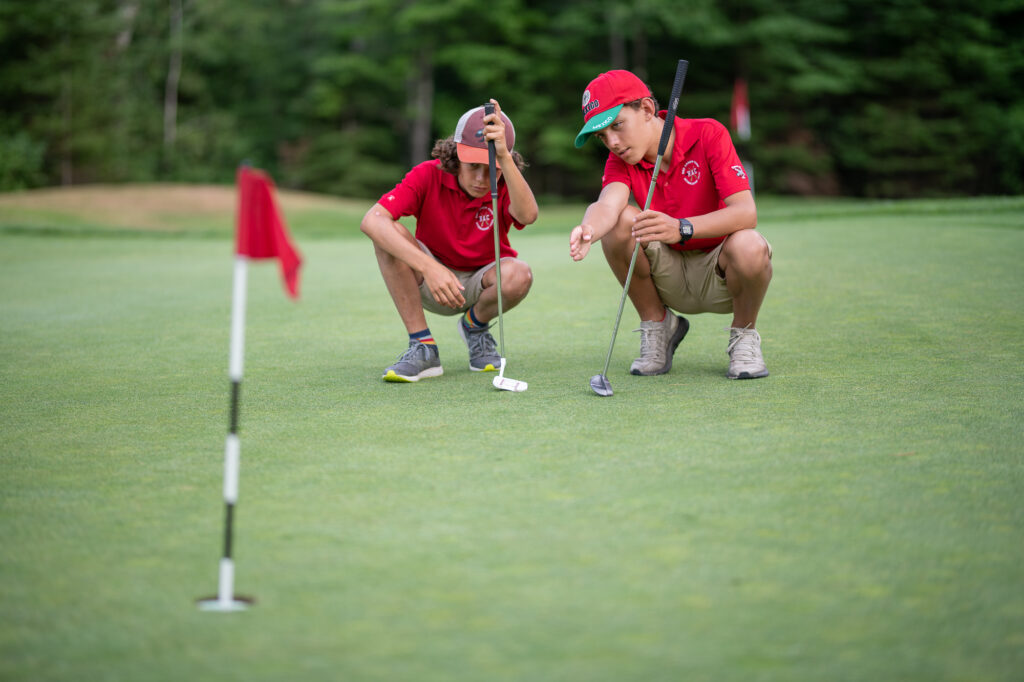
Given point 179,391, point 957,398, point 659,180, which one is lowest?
point 179,391

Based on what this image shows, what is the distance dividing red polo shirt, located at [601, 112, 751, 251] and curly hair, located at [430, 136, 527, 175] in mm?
378

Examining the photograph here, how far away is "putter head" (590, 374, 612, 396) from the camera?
3.79m

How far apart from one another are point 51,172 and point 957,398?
100ft

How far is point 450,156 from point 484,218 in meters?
0.34

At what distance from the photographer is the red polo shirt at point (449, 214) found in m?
4.42

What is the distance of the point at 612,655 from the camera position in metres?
1.71

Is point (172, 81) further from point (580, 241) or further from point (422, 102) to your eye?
point (580, 241)

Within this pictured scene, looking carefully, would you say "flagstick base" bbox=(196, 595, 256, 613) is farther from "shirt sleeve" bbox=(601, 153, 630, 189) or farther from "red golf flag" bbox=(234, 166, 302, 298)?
"shirt sleeve" bbox=(601, 153, 630, 189)

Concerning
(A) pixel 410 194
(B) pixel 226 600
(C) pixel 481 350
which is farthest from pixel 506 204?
(B) pixel 226 600

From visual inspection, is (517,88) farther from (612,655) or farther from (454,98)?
(612,655)

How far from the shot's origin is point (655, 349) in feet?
14.3

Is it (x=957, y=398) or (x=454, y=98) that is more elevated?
(x=454, y=98)

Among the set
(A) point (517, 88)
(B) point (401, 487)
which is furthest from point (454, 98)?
(B) point (401, 487)

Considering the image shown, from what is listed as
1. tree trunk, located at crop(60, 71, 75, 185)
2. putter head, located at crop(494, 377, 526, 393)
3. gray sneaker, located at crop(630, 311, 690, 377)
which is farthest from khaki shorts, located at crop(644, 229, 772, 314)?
tree trunk, located at crop(60, 71, 75, 185)
